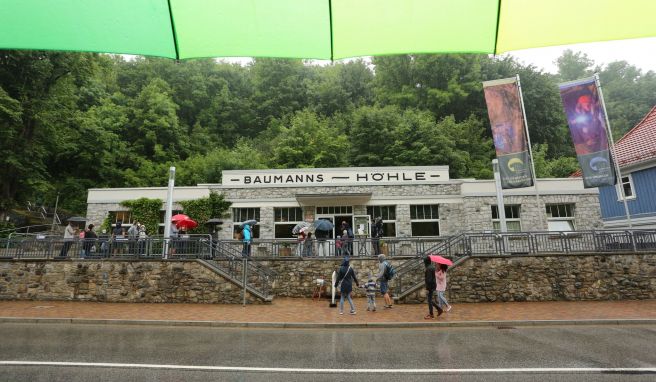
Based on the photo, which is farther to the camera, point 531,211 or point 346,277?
point 531,211

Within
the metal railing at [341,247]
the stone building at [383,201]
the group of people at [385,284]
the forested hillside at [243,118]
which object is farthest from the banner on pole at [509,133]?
the forested hillside at [243,118]

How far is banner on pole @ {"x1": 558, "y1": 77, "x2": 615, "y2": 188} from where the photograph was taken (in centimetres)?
1775

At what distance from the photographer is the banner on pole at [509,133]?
1817 cm

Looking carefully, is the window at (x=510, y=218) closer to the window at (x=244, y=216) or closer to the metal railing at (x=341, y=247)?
the metal railing at (x=341, y=247)

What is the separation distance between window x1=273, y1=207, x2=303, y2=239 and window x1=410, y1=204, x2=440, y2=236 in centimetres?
694

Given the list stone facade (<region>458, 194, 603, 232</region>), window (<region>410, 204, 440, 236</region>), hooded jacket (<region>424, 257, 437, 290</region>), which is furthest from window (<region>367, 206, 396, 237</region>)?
hooded jacket (<region>424, 257, 437, 290</region>)

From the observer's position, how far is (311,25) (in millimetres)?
2385

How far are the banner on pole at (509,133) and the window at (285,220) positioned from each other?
38.9 feet

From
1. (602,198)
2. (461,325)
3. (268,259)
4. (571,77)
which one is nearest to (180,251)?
(268,259)

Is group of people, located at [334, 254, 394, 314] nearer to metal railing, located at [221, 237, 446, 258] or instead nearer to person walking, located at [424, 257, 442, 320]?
person walking, located at [424, 257, 442, 320]

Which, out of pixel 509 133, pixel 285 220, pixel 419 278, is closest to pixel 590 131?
pixel 509 133

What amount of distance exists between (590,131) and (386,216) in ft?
37.1

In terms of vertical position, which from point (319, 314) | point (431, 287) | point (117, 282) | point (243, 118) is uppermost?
point (243, 118)

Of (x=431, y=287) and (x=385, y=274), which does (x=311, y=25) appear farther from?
(x=385, y=274)
